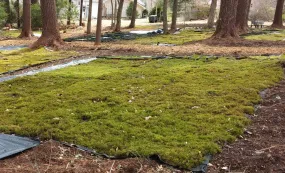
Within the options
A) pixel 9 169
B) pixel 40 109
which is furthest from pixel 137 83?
pixel 9 169

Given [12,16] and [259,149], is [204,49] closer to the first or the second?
[259,149]

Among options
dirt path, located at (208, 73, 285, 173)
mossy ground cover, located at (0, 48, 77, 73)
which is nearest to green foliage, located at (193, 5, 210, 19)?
mossy ground cover, located at (0, 48, 77, 73)

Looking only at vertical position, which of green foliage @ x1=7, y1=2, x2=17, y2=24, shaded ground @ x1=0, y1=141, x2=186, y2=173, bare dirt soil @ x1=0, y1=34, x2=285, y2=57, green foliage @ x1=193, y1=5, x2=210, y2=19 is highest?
green foliage @ x1=193, y1=5, x2=210, y2=19

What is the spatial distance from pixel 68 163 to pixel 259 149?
213 centimetres

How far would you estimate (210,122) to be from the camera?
4.41m

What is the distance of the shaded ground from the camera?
9.89 feet

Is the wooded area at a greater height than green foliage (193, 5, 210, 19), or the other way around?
green foliage (193, 5, 210, 19)

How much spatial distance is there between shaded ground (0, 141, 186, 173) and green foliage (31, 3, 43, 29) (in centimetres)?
2213

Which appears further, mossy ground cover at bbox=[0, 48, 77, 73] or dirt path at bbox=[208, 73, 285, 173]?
mossy ground cover at bbox=[0, 48, 77, 73]

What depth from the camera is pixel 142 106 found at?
16.7 feet

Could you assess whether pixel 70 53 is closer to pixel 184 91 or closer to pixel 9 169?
pixel 184 91

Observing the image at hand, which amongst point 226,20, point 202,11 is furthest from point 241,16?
point 202,11

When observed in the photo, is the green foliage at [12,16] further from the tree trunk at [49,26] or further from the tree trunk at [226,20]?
the tree trunk at [226,20]

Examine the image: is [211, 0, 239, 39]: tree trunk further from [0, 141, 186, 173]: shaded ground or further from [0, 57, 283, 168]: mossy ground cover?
[0, 141, 186, 173]: shaded ground
